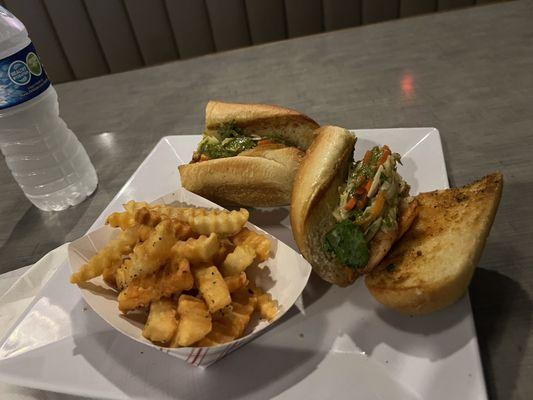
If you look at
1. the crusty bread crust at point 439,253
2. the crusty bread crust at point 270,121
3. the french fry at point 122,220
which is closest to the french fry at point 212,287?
the french fry at point 122,220

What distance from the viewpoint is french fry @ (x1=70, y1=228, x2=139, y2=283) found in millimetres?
1255

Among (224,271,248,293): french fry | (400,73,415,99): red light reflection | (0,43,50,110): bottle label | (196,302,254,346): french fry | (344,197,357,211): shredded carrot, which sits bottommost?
Result: (400,73,415,99): red light reflection

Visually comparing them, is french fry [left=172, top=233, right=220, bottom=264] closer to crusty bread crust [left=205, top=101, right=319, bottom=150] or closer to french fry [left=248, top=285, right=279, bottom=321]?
french fry [left=248, top=285, right=279, bottom=321]

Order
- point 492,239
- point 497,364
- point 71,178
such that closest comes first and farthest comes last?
point 497,364 < point 492,239 < point 71,178

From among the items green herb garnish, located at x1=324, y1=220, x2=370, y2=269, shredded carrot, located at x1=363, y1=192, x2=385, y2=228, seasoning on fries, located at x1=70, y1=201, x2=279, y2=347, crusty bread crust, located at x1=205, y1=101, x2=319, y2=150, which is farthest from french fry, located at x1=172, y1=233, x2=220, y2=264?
crusty bread crust, located at x1=205, y1=101, x2=319, y2=150

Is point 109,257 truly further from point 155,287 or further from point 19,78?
point 19,78

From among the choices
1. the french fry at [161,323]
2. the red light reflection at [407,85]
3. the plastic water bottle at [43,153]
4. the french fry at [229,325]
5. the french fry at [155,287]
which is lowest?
the red light reflection at [407,85]

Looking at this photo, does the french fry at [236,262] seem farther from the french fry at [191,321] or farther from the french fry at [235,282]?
the french fry at [191,321]

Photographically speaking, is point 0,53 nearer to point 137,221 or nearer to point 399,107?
point 137,221

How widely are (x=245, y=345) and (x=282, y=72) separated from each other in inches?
82.3

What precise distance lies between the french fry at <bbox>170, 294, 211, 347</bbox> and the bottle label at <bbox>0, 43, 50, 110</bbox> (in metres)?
1.18

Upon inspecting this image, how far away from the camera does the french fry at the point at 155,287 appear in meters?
1.16

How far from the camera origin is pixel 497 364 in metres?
1.11

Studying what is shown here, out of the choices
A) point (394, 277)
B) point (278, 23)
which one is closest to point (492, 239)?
point (394, 277)
